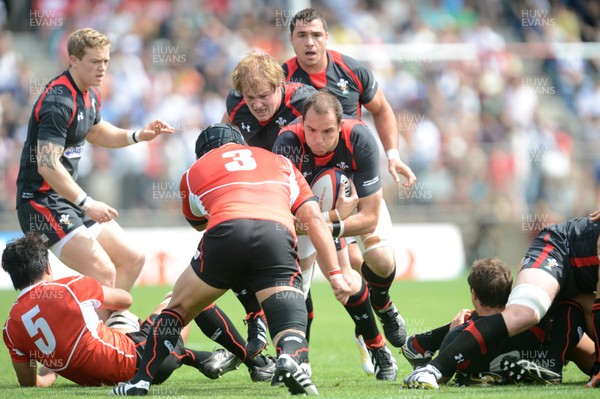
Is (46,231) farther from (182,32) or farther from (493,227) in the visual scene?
(182,32)

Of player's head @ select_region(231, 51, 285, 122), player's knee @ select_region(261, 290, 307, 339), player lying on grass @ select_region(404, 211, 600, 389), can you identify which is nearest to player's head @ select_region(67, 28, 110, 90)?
player's head @ select_region(231, 51, 285, 122)

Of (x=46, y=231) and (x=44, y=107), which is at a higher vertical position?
(x=44, y=107)

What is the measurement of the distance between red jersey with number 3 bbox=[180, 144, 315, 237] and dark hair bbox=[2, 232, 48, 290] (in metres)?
1.17

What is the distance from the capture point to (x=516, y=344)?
259 inches

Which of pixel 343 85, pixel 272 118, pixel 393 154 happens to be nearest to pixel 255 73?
pixel 272 118

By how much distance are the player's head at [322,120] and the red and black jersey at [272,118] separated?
28.1 inches

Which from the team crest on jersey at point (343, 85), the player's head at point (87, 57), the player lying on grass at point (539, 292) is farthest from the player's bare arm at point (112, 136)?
the player lying on grass at point (539, 292)

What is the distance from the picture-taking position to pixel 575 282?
671 cm

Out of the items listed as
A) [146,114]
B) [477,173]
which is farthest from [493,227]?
[146,114]

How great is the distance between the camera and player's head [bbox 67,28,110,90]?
8094 mm

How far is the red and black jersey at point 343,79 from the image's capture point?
8359 millimetres

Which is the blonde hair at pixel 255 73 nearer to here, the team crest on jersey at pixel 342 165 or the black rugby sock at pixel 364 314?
the team crest on jersey at pixel 342 165

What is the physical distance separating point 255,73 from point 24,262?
2250mm

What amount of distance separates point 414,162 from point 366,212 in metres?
10.4
